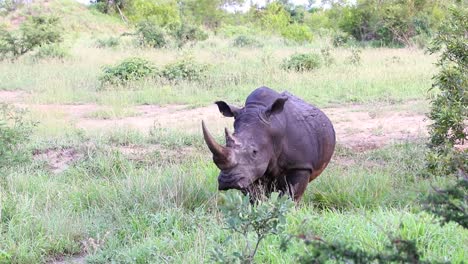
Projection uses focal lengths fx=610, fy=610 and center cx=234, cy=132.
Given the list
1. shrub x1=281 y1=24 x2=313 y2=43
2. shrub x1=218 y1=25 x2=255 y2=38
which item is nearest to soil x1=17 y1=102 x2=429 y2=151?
shrub x1=281 y1=24 x2=313 y2=43

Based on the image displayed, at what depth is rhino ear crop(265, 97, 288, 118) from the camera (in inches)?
184

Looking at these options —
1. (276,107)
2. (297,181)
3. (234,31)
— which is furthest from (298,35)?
(276,107)

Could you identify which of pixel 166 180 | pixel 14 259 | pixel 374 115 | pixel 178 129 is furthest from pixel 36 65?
pixel 14 259

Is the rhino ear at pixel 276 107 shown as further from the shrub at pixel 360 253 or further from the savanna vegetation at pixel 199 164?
the shrub at pixel 360 253

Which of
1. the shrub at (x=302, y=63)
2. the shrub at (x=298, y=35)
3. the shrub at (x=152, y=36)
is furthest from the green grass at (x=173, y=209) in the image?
the shrub at (x=298, y=35)

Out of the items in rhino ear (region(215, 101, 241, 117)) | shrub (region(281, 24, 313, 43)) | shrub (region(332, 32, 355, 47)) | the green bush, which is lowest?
shrub (region(281, 24, 313, 43))

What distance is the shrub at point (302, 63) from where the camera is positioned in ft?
44.3

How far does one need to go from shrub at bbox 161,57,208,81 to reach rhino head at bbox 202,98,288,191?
317 inches

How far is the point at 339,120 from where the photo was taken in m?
9.27

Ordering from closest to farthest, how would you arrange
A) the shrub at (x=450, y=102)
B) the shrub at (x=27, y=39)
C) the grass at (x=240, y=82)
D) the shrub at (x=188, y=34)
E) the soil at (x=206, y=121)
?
the shrub at (x=450, y=102), the soil at (x=206, y=121), the grass at (x=240, y=82), the shrub at (x=27, y=39), the shrub at (x=188, y=34)

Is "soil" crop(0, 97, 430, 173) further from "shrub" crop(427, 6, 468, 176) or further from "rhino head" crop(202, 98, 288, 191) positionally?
"rhino head" crop(202, 98, 288, 191)

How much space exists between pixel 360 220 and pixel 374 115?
5.59 meters

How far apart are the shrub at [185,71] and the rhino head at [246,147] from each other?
8.06 metres

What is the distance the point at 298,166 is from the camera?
492cm
